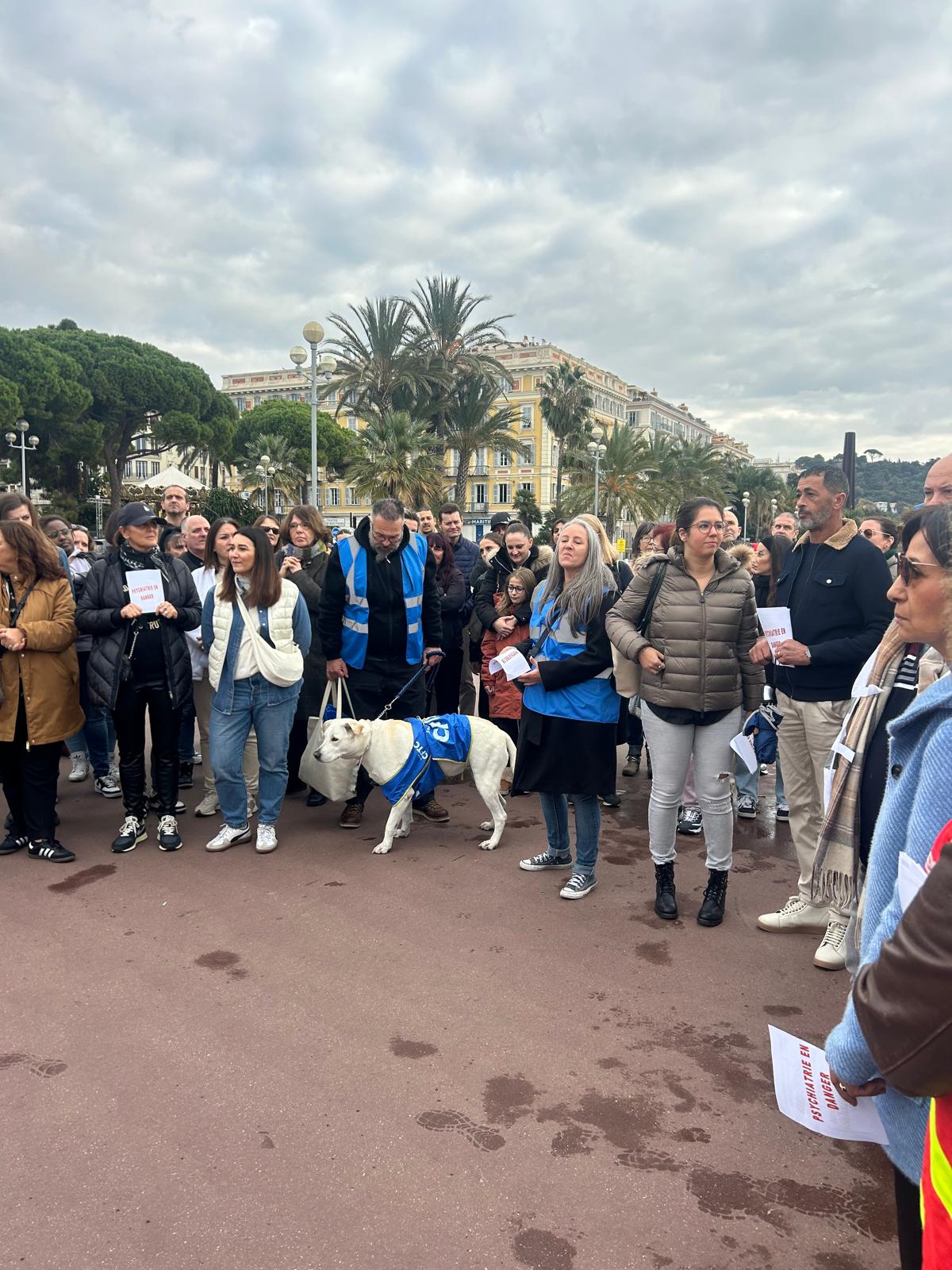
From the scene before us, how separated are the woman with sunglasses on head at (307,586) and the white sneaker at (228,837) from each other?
96 centimetres

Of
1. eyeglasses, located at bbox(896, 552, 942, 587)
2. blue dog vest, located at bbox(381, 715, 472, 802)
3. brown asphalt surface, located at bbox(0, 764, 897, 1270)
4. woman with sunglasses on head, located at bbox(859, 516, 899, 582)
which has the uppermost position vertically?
woman with sunglasses on head, located at bbox(859, 516, 899, 582)

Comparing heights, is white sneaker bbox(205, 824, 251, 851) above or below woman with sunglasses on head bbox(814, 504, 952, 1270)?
below

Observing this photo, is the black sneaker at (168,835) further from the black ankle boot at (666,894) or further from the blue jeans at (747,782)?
the blue jeans at (747,782)

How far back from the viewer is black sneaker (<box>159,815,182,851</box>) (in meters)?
5.22

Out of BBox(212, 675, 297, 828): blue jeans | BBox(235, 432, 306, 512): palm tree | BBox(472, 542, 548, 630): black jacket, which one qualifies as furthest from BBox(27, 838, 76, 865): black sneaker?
BBox(235, 432, 306, 512): palm tree

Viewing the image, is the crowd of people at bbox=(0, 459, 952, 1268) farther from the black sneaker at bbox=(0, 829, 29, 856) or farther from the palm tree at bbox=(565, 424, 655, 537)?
the palm tree at bbox=(565, 424, 655, 537)

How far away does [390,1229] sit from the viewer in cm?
229

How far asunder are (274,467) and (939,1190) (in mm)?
56131

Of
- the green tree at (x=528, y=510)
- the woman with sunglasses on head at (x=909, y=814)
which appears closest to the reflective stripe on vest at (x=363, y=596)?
the woman with sunglasses on head at (x=909, y=814)

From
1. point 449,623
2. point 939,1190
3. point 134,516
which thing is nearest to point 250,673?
point 134,516

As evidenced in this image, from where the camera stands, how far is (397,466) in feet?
109

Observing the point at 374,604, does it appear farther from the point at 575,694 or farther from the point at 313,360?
the point at 313,360

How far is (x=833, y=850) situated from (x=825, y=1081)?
164cm

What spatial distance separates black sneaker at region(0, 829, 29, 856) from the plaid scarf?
4.76 m
